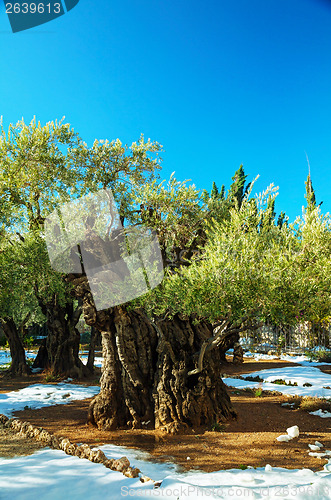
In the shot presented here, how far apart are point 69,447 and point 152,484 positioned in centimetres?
319

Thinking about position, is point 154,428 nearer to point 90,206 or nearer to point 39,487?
point 39,487

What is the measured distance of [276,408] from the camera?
12586mm

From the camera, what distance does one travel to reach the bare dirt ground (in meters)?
7.57

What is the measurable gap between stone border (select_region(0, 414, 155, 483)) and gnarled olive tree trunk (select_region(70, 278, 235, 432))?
A: 1.80 meters

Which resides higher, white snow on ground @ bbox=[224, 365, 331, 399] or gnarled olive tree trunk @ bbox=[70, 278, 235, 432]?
gnarled olive tree trunk @ bbox=[70, 278, 235, 432]

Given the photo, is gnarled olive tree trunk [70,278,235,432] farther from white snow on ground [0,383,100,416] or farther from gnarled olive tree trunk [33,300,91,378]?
gnarled olive tree trunk [33,300,91,378]

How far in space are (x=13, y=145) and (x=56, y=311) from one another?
12.7 metres

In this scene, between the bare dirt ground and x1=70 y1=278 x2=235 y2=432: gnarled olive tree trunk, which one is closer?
the bare dirt ground

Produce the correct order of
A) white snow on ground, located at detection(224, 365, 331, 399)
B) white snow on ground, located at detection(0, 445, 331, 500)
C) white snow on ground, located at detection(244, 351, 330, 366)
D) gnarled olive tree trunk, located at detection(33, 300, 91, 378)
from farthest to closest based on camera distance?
white snow on ground, located at detection(244, 351, 330, 366)
gnarled olive tree trunk, located at detection(33, 300, 91, 378)
white snow on ground, located at detection(224, 365, 331, 399)
white snow on ground, located at detection(0, 445, 331, 500)

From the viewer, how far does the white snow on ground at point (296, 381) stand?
15.0 meters

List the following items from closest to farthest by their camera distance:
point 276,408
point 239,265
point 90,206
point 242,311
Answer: point 239,265, point 242,311, point 90,206, point 276,408

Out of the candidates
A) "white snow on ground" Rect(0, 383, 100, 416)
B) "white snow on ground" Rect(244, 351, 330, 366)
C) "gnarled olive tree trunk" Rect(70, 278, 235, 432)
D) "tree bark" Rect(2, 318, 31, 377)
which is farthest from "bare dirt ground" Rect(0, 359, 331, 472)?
"white snow on ground" Rect(244, 351, 330, 366)

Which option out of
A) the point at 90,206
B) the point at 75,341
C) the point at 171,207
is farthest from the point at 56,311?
the point at 171,207

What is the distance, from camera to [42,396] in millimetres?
15531
